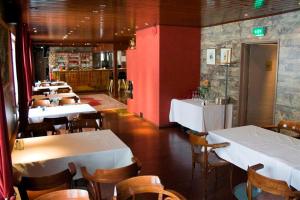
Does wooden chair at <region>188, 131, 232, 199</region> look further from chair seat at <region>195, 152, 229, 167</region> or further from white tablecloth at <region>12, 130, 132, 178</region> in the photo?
white tablecloth at <region>12, 130, 132, 178</region>

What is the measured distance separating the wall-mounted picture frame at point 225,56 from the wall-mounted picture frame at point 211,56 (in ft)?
1.08

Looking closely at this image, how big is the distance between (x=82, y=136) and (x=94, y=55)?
14.9 metres

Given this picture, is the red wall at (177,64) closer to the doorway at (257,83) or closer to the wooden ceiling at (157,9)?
the wooden ceiling at (157,9)

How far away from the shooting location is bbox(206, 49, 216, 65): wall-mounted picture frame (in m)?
7.12

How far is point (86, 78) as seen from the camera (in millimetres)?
16016

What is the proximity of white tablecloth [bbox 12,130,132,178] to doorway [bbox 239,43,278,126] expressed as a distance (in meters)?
3.96

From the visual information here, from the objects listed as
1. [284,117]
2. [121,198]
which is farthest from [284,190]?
[284,117]

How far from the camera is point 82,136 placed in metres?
3.73

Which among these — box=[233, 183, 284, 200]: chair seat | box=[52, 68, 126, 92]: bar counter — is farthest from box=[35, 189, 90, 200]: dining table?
box=[52, 68, 126, 92]: bar counter

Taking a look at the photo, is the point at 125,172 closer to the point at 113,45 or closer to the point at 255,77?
the point at 255,77

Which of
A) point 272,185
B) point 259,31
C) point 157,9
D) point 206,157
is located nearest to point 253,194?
point 206,157

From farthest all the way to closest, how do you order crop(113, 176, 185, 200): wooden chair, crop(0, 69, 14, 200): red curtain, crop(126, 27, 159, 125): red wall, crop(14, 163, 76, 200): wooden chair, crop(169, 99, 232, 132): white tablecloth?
crop(126, 27, 159, 125): red wall → crop(169, 99, 232, 132): white tablecloth → crop(14, 163, 76, 200): wooden chair → crop(113, 176, 185, 200): wooden chair → crop(0, 69, 14, 200): red curtain

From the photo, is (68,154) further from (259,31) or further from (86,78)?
(86,78)

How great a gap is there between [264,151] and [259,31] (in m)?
3.37
